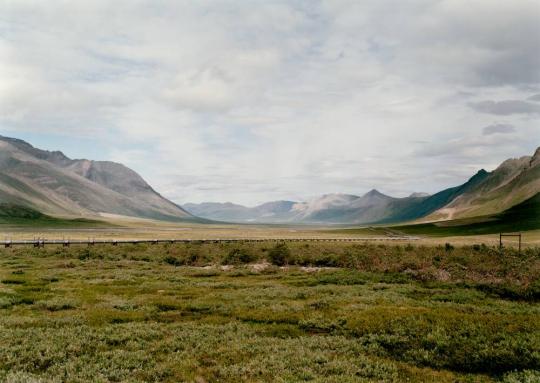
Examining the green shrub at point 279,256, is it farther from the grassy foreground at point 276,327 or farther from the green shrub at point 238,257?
the grassy foreground at point 276,327

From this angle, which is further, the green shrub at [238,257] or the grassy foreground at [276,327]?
the green shrub at [238,257]

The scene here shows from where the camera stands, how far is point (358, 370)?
13508 millimetres

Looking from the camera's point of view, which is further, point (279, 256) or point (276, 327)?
point (279, 256)

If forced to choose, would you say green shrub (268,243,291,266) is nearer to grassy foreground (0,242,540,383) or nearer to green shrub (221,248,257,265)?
green shrub (221,248,257,265)

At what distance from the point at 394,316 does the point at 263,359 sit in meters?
7.95

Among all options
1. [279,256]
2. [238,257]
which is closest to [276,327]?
[279,256]

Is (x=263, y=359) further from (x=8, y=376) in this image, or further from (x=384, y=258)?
(x=384, y=258)

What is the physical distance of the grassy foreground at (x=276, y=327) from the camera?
44.8 ft

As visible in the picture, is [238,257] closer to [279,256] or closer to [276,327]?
[279,256]

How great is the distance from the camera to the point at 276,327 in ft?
64.1

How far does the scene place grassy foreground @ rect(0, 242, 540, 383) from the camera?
13648 mm

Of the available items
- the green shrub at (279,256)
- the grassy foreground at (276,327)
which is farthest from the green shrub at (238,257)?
the grassy foreground at (276,327)

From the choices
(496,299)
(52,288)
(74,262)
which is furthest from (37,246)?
(496,299)

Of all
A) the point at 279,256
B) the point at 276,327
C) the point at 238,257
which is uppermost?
the point at 276,327
